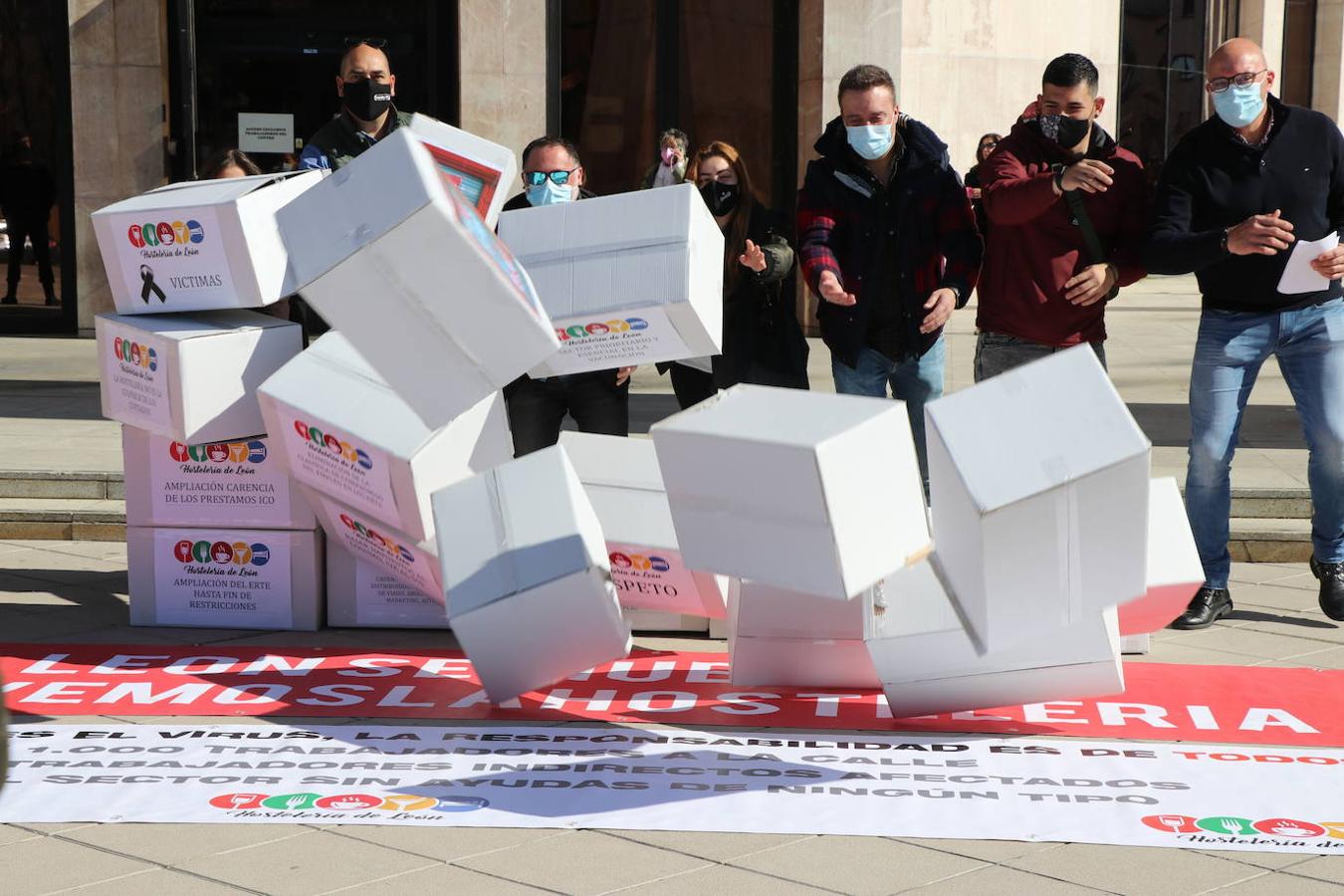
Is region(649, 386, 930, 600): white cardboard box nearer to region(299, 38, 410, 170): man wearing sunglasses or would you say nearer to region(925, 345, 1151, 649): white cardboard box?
region(925, 345, 1151, 649): white cardboard box

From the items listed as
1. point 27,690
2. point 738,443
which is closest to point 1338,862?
point 738,443

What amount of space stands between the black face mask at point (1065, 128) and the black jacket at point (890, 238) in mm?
344

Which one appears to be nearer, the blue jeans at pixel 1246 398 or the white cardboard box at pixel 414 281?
the white cardboard box at pixel 414 281

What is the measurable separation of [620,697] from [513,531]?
63 cm

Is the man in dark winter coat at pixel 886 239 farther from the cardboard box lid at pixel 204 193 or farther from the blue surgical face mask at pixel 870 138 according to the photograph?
the cardboard box lid at pixel 204 193

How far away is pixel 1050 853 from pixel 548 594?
1.50 metres

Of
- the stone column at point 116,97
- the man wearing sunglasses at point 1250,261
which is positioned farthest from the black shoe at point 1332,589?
the stone column at point 116,97

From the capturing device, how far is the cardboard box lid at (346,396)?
5.00 m

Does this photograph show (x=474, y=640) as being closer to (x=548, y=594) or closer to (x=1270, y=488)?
(x=548, y=594)

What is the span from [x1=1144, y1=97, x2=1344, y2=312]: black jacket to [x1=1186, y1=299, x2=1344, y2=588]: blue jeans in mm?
86

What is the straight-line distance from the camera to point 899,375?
580 centimetres

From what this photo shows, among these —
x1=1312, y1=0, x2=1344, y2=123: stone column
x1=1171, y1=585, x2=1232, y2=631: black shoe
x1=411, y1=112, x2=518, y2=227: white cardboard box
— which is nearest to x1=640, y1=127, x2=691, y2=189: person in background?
x1=411, y1=112, x2=518, y2=227: white cardboard box

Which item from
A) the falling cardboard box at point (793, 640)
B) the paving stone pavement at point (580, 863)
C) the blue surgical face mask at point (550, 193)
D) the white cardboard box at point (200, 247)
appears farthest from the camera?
the blue surgical face mask at point (550, 193)

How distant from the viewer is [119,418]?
5.68 m
